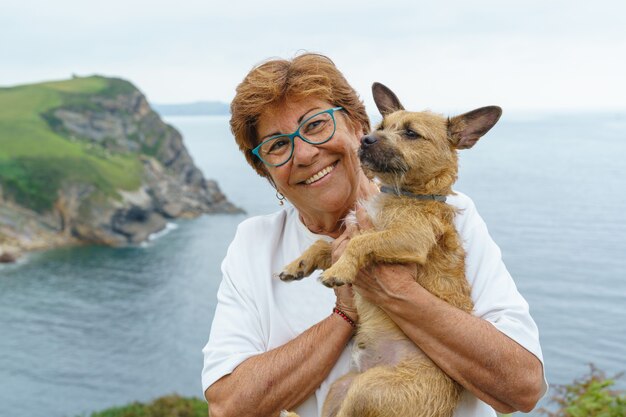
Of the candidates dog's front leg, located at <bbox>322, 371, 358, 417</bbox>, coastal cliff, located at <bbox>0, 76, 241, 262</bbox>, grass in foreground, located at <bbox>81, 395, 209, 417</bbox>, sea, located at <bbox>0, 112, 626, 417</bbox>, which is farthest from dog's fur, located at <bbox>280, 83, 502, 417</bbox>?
coastal cliff, located at <bbox>0, 76, 241, 262</bbox>

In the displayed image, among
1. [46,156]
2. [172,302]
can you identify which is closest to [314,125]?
[172,302]

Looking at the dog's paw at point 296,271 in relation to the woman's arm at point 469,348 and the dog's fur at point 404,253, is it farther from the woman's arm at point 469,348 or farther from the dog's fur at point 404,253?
the woman's arm at point 469,348

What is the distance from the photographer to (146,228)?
297ft

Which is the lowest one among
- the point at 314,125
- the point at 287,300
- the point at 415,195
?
the point at 287,300

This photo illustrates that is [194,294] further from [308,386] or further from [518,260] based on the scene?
[308,386]

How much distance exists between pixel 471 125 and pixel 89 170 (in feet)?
318

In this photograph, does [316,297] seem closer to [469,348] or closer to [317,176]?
[317,176]

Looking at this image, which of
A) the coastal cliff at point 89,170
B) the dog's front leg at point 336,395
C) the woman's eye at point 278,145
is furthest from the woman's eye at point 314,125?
the coastal cliff at point 89,170

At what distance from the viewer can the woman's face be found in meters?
3.73

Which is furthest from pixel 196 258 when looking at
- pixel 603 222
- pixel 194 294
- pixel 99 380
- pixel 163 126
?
pixel 603 222

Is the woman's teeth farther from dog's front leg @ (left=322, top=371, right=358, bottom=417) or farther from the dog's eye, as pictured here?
dog's front leg @ (left=322, top=371, right=358, bottom=417)

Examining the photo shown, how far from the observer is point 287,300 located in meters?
3.73

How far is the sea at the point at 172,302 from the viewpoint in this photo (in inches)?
2457

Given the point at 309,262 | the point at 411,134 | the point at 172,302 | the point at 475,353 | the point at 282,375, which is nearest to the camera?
the point at 475,353
